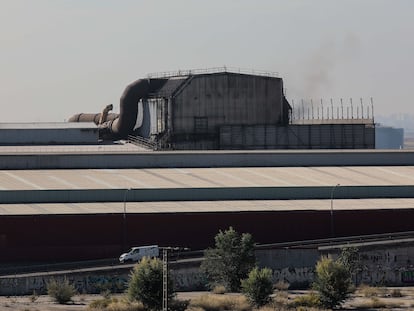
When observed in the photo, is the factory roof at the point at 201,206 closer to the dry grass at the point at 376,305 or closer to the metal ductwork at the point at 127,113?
the dry grass at the point at 376,305

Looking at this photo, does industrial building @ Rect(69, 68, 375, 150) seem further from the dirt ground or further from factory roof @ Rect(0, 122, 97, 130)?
the dirt ground

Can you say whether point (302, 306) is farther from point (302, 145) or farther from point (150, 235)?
point (302, 145)

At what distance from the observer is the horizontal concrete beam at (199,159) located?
299 ft

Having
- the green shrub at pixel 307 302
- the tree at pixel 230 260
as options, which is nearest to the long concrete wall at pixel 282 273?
the tree at pixel 230 260

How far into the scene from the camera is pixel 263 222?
253ft

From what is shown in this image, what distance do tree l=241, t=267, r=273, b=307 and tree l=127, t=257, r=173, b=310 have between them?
453 cm

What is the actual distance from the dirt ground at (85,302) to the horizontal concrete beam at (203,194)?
516 inches

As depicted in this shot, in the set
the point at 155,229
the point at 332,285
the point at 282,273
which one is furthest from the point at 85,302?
the point at 332,285

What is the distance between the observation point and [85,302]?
215 feet

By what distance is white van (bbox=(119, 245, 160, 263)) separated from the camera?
73.2m

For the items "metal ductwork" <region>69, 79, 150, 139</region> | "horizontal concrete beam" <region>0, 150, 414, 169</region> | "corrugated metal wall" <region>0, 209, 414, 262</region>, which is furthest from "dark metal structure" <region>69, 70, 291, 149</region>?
"corrugated metal wall" <region>0, 209, 414, 262</region>

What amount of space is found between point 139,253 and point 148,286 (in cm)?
1224

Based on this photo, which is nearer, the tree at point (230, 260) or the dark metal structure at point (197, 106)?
the tree at point (230, 260)

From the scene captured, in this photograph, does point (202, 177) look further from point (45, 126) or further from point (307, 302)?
point (45, 126)
